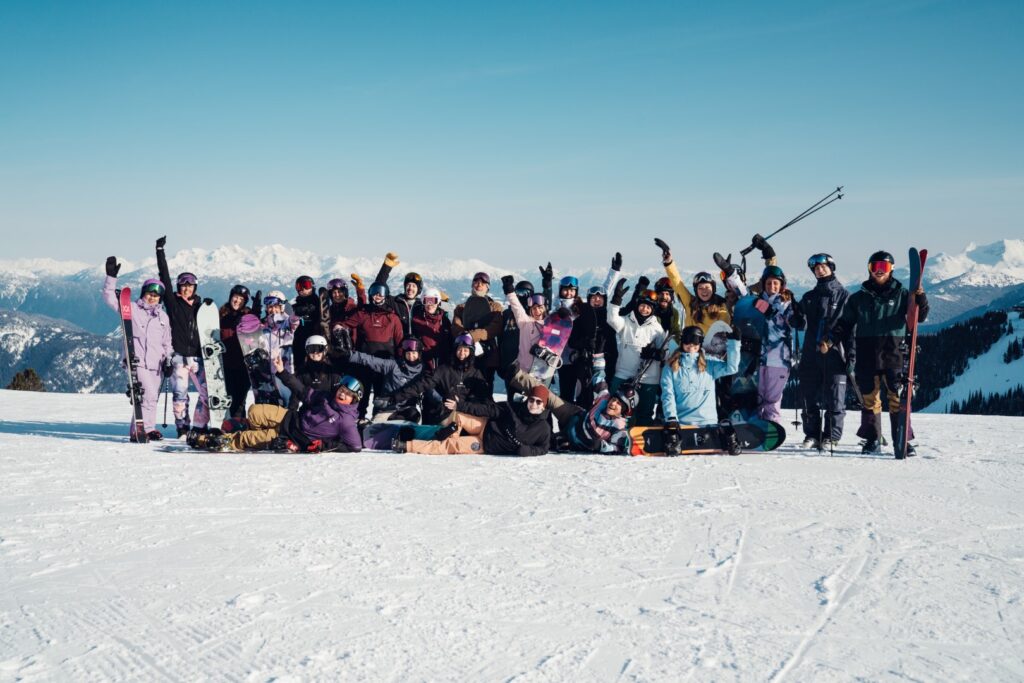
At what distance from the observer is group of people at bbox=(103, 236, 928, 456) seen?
819cm

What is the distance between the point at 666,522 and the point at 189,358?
629 centimetres

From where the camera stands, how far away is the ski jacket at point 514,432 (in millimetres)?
8102

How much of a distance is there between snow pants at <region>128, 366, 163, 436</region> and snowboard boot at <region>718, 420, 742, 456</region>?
6356mm

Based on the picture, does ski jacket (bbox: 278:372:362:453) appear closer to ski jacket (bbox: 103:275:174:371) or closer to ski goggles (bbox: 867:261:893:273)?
ski jacket (bbox: 103:275:174:371)

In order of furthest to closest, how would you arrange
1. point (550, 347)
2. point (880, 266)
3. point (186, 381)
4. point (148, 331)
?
point (186, 381) → point (148, 331) → point (550, 347) → point (880, 266)

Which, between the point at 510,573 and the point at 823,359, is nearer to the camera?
the point at 510,573

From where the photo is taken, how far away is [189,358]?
912cm

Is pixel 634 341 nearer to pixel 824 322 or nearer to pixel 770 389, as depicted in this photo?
pixel 770 389

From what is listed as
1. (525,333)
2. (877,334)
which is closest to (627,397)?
(525,333)

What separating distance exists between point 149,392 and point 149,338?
0.63m

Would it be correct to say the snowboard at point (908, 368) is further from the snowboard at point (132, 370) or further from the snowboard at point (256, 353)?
the snowboard at point (132, 370)

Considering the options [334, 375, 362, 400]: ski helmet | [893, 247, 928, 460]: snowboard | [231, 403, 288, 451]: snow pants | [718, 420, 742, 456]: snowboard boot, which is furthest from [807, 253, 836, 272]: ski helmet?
[231, 403, 288, 451]: snow pants

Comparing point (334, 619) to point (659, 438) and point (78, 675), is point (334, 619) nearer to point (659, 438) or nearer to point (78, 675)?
point (78, 675)

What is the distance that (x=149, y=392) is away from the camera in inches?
355
